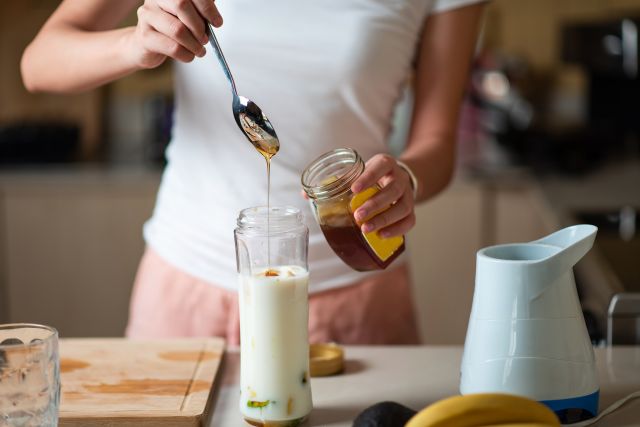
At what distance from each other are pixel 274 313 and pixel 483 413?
219 mm

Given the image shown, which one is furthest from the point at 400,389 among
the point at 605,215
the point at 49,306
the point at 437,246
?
the point at 49,306

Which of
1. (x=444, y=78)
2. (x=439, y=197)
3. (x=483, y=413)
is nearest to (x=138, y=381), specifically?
(x=483, y=413)

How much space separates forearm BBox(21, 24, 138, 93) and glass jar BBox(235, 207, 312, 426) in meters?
0.34

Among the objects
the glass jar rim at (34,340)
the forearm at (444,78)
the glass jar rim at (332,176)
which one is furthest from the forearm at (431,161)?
the glass jar rim at (34,340)

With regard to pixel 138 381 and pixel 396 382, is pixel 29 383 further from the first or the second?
pixel 396 382

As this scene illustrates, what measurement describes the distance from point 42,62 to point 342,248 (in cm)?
54

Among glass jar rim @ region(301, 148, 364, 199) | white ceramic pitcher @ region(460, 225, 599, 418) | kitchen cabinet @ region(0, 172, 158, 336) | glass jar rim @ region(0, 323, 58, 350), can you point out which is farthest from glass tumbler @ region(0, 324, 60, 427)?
kitchen cabinet @ region(0, 172, 158, 336)

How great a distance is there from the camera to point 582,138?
2.67 m

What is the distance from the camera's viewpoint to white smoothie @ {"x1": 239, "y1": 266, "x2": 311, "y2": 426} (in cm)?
86

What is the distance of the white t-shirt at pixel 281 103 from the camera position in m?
1.25

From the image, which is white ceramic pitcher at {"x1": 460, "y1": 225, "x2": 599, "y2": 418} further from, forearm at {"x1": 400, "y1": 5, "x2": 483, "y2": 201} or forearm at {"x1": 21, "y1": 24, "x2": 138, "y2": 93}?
forearm at {"x1": 21, "y1": 24, "x2": 138, "y2": 93}

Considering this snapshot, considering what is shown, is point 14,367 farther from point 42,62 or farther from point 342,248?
point 42,62

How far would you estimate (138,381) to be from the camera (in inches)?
39.5

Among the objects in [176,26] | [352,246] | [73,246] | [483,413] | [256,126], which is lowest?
[73,246]
